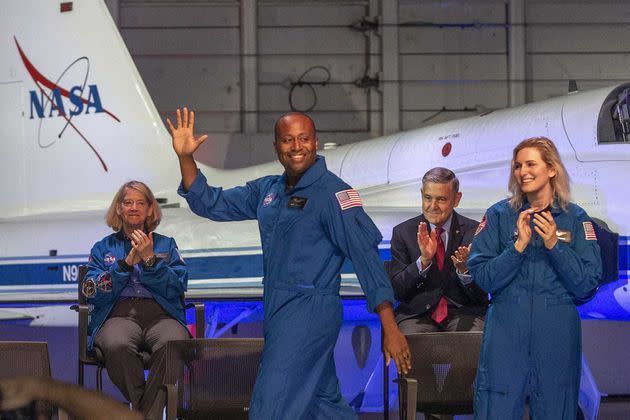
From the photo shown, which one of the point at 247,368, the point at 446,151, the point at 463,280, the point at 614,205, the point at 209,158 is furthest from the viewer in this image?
the point at 209,158

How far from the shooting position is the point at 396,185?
353 inches

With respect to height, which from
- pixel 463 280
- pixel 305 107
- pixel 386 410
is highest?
pixel 305 107

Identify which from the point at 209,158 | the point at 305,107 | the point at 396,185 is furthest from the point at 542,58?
the point at 396,185

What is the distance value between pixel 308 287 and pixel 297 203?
1.03 feet

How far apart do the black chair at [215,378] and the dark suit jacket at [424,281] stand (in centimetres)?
94

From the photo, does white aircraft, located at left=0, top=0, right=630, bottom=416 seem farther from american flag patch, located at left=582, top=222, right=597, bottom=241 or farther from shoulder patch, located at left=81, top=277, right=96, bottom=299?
american flag patch, located at left=582, top=222, right=597, bottom=241

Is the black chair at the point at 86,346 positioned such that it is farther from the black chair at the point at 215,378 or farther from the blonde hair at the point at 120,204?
the black chair at the point at 215,378

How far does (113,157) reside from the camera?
9.30 metres

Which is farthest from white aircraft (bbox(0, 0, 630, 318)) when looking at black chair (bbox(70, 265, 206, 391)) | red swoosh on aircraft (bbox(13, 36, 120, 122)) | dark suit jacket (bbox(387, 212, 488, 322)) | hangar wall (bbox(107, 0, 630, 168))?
hangar wall (bbox(107, 0, 630, 168))

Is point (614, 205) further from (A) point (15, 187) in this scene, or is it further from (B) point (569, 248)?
(A) point (15, 187)

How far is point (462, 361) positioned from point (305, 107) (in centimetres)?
1040

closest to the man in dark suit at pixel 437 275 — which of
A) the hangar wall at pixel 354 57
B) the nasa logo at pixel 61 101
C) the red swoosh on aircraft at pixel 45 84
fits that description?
the red swoosh on aircraft at pixel 45 84

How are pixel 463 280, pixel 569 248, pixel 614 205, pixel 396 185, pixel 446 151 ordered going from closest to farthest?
pixel 569 248, pixel 463 280, pixel 614 205, pixel 446 151, pixel 396 185

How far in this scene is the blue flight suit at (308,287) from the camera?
3582mm
